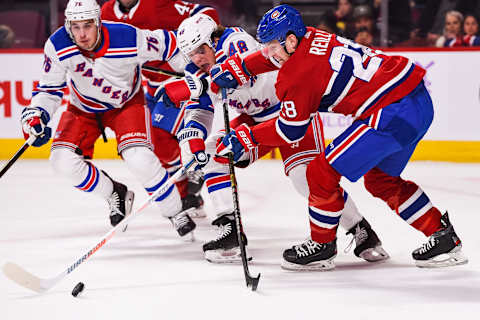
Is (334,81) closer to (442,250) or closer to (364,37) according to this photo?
(442,250)

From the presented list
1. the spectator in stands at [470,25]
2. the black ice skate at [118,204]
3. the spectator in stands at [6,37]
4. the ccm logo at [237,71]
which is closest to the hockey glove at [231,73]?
the ccm logo at [237,71]

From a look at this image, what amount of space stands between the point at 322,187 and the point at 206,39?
823 millimetres

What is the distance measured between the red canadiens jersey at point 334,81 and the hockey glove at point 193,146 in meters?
0.44

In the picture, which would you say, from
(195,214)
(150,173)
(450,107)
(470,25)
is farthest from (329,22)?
(150,173)

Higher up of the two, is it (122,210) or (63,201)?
(122,210)

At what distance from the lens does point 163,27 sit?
4.43 metres

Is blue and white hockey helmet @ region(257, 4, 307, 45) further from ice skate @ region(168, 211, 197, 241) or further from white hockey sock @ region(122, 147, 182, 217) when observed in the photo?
ice skate @ region(168, 211, 197, 241)

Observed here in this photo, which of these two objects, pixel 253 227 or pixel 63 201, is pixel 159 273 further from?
pixel 63 201

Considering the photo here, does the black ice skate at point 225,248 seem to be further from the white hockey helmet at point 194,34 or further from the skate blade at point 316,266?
the white hockey helmet at point 194,34

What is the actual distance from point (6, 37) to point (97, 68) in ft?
10.0

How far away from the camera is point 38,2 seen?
652 cm

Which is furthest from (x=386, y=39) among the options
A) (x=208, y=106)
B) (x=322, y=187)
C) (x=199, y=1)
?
(x=322, y=187)

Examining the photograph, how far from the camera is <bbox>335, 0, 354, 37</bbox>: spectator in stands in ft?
20.4

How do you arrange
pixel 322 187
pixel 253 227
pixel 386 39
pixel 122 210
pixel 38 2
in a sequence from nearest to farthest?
pixel 322 187 < pixel 122 210 < pixel 253 227 < pixel 386 39 < pixel 38 2
